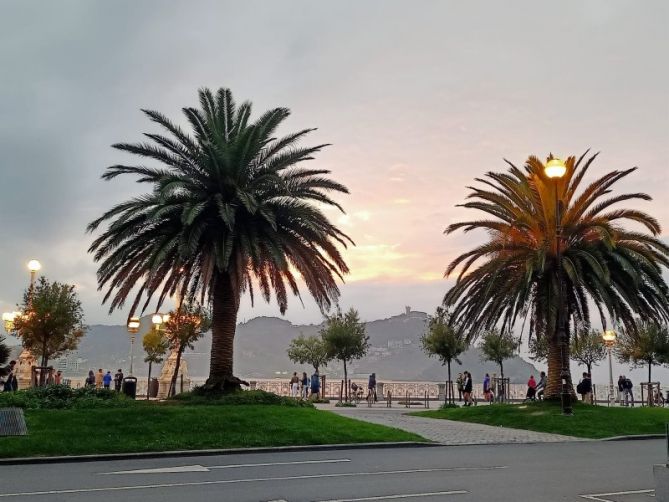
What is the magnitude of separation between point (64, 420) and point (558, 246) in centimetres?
1594

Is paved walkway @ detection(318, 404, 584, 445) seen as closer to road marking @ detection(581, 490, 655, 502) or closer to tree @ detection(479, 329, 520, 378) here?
road marking @ detection(581, 490, 655, 502)

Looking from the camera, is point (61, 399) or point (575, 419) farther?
point (575, 419)

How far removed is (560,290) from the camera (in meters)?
22.8

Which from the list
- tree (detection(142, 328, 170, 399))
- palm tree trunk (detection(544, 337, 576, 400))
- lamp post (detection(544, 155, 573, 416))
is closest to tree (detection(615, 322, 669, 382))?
palm tree trunk (detection(544, 337, 576, 400))

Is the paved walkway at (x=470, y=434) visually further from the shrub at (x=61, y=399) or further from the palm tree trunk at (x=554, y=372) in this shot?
the shrub at (x=61, y=399)

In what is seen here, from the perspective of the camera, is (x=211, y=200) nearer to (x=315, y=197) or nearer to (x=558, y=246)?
(x=315, y=197)

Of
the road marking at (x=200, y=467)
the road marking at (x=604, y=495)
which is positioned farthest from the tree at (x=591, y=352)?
the road marking at (x=604, y=495)

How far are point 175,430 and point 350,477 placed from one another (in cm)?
676

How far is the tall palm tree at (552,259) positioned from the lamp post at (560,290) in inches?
18.5

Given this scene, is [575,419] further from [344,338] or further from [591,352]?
[591,352]

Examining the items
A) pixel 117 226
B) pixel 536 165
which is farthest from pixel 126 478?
pixel 536 165

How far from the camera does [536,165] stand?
2658 centimetres

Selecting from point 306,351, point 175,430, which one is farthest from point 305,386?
point 175,430

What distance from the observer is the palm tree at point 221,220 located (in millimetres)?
21328
